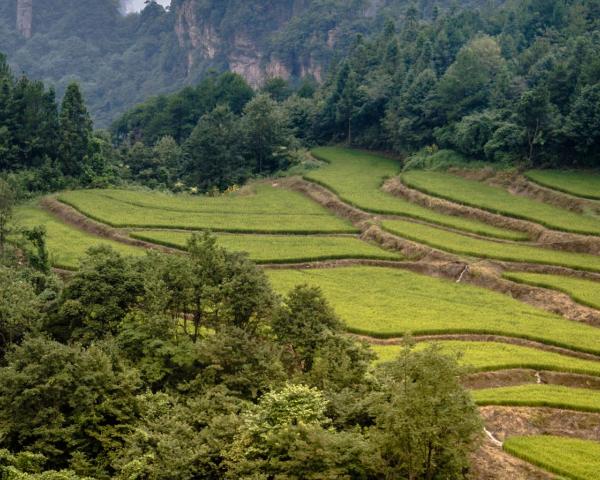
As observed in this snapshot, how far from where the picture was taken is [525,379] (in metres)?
30.3

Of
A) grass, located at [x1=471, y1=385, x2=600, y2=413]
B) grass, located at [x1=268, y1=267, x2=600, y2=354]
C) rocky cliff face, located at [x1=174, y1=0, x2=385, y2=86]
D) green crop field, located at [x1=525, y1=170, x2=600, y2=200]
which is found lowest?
grass, located at [x1=471, y1=385, x2=600, y2=413]

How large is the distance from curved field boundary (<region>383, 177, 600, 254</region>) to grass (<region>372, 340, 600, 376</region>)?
16763mm

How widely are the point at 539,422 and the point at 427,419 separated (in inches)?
368

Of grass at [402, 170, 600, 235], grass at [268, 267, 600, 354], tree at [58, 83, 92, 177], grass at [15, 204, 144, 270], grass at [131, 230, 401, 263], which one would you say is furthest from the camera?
tree at [58, 83, 92, 177]

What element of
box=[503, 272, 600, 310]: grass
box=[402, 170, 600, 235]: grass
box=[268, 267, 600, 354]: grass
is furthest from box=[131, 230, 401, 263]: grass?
box=[402, 170, 600, 235]: grass

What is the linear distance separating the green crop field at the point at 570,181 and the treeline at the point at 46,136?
132 ft

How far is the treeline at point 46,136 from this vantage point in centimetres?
6969

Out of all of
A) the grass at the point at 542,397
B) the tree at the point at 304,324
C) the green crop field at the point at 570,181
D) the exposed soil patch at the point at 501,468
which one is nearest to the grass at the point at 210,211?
the green crop field at the point at 570,181

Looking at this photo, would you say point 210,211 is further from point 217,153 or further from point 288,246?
point 217,153

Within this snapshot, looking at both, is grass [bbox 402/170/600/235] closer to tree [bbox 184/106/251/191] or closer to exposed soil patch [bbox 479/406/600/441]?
tree [bbox 184/106/251/191]

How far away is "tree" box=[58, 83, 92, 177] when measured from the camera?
2798 inches

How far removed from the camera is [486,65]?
80750 mm

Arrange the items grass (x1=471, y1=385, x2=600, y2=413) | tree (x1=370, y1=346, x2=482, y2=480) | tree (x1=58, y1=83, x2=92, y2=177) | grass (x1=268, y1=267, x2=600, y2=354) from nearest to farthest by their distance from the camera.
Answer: tree (x1=370, y1=346, x2=482, y2=480) → grass (x1=471, y1=385, x2=600, y2=413) → grass (x1=268, y1=267, x2=600, y2=354) → tree (x1=58, y1=83, x2=92, y2=177)

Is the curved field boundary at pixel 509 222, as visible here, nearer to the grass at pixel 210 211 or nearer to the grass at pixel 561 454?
the grass at pixel 210 211
